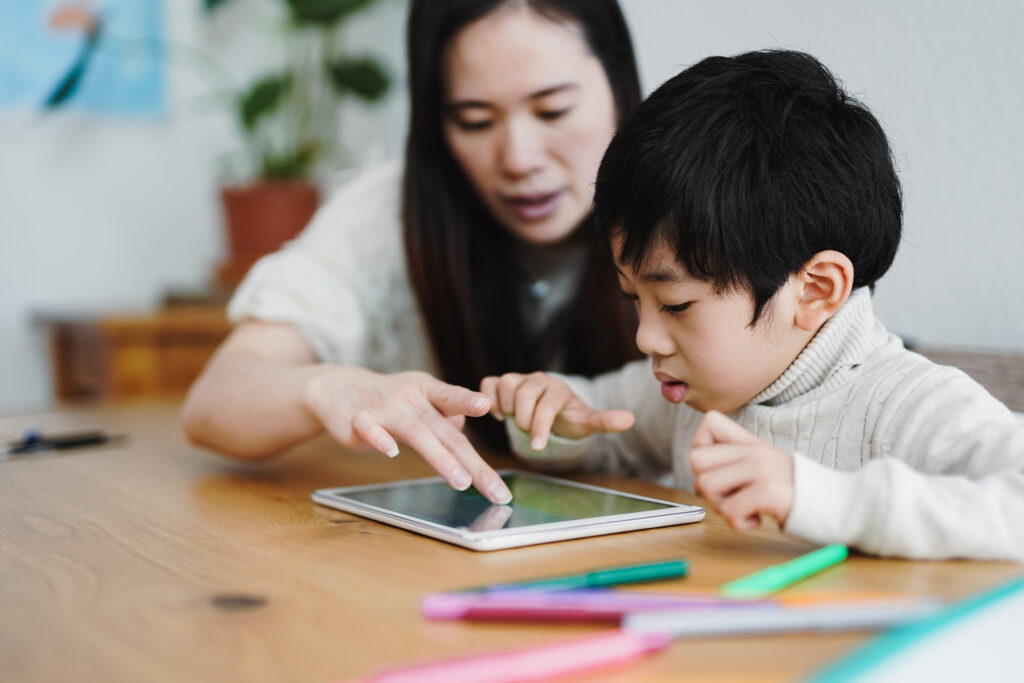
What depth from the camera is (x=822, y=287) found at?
0.73m

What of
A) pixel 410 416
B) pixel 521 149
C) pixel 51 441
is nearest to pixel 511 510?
pixel 410 416

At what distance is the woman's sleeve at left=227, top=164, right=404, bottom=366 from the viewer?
1.15 meters

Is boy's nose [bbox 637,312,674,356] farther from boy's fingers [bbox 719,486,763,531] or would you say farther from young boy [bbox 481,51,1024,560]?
boy's fingers [bbox 719,486,763,531]

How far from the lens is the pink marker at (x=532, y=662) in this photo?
0.38 meters

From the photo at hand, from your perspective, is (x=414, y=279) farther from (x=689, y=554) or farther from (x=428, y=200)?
(x=689, y=554)

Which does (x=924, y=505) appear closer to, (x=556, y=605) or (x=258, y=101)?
(x=556, y=605)

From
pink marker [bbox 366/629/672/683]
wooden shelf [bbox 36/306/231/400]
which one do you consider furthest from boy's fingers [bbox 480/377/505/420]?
wooden shelf [bbox 36/306/231/400]

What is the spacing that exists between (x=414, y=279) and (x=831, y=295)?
1.91 feet

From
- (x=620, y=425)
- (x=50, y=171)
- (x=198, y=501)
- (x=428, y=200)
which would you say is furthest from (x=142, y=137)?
(x=620, y=425)

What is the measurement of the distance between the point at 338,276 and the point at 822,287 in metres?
0.64

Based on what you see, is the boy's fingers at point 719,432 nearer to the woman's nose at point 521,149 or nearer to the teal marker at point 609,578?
the teal marker at point 609,578

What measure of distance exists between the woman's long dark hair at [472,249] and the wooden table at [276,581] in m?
0.34

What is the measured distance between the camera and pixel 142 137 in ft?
8.16

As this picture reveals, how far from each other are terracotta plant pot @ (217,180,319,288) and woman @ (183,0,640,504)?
1.03m
